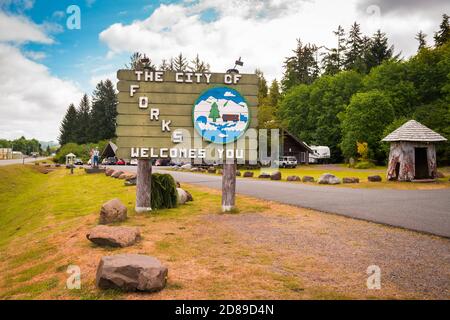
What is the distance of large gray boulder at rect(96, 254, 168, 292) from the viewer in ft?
14.2

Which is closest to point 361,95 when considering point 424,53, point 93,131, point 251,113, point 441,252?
point 424,53

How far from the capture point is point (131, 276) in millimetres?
4379

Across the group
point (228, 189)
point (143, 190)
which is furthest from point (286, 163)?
point (143, 190)

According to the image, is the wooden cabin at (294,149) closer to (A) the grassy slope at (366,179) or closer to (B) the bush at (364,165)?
(B) the bush at (364,165)

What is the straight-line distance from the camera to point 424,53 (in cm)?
4828

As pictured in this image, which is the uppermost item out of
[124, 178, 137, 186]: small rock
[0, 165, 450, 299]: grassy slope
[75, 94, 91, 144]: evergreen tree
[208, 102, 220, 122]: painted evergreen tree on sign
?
[75, 94, 91, 144]: evergreen tree

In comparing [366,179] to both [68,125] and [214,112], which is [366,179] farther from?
[68,125]

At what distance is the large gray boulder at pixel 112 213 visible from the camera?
8719mm

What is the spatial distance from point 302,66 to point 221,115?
2969 inches

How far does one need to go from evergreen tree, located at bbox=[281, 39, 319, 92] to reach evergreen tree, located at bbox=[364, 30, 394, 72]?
43.8ft

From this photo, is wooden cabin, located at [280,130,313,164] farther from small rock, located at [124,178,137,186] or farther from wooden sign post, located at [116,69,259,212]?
wooden sign post, located at [116,69,259,212]

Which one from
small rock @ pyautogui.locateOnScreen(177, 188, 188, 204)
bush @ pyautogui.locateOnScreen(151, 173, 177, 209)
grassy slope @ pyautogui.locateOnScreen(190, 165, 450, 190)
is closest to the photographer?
bush @ pyautogui.locateOnScreen(151, 173, 177, 209)

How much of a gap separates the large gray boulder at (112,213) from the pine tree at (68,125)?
100866mm

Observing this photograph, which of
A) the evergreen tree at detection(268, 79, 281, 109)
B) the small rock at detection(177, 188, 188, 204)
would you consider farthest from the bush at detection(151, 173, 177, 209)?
the evergreen tree at detection(268, 79, 281, 109)
